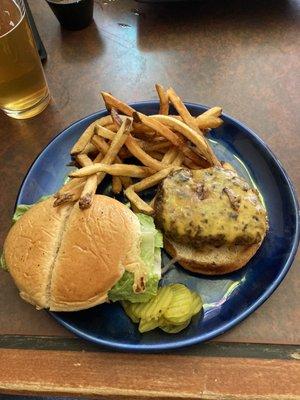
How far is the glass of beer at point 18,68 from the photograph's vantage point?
1631mm

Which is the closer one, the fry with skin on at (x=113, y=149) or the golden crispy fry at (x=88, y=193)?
the golden crispy fry at (x=88, y=193)

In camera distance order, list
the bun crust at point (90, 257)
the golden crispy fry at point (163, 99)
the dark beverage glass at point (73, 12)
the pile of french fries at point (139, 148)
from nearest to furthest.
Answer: the bun crust at point (90, 257), the pile of french fries at point (139, 148), the golden crispy fry at point (163, 99), the dark beverage glass at point (73, 12)

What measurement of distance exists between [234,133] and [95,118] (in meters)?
0.50

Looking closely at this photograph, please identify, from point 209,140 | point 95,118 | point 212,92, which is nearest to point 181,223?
point 209,140

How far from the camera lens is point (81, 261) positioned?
1.28m

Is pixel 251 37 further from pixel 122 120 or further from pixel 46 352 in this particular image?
pixel 46 352

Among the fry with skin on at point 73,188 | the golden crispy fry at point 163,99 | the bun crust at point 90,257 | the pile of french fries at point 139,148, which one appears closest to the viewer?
the bun crust at point 90,257

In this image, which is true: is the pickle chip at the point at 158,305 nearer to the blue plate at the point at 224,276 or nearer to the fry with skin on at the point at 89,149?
the blue plate at the point at 224,276

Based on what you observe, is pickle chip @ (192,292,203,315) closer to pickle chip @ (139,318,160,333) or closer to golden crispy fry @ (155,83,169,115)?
pickle chip @ (139,318,160,333)

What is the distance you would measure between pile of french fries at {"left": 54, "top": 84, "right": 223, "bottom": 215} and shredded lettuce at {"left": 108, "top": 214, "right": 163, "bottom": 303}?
0.07 m

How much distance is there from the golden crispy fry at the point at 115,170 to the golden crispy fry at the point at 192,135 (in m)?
0.16

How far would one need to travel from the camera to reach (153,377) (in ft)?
4.32

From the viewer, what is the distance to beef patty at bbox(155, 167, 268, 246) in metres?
1.36

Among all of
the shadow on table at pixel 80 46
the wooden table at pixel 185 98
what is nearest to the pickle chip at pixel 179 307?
the wooden table at pixel 185 98
